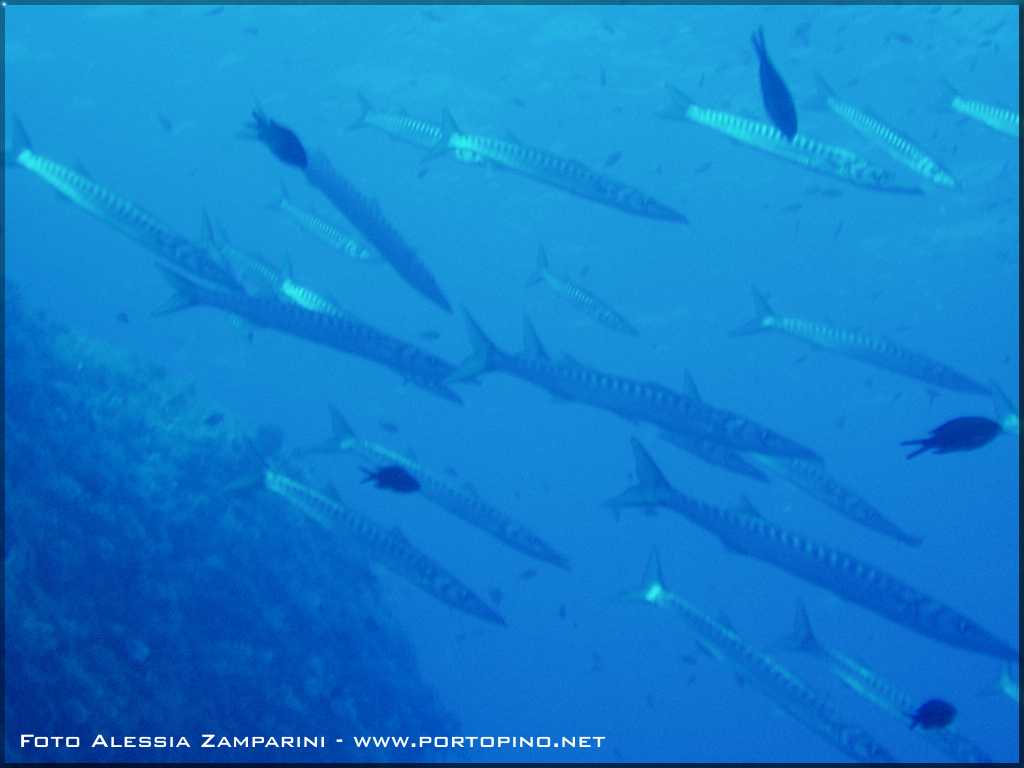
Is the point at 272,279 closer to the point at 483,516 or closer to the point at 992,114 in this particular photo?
the point at 483,516

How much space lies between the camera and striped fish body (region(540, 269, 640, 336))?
9.49 meters

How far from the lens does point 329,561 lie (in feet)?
53.8

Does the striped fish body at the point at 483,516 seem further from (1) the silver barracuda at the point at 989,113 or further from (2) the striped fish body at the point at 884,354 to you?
(1) the silver barracuda at the point at 989,113

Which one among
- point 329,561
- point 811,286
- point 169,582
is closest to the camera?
point 169,582

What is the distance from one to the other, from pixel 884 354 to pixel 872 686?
306cm

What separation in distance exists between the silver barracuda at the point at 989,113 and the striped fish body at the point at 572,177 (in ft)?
10.9

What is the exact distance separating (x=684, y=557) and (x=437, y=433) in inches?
757

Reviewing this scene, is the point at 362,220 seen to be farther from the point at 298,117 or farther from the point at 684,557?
the point at 684,557

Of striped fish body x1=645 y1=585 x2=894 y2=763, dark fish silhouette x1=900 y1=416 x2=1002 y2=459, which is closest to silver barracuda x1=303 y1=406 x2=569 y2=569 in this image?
striped fish body x1=645 y1=585 x2=894 y2=763

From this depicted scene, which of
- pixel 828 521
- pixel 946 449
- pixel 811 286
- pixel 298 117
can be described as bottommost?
pixel 828 521

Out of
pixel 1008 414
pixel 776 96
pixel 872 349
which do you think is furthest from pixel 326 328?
pixel 1008 414

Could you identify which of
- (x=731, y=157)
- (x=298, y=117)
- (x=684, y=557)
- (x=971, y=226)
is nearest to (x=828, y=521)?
(x=684, y=557)

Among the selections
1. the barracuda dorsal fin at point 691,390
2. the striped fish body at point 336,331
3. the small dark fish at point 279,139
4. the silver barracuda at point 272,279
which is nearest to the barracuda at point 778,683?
the barracuda dorsal fin at point 691,390

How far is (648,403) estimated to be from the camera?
6.37 m
